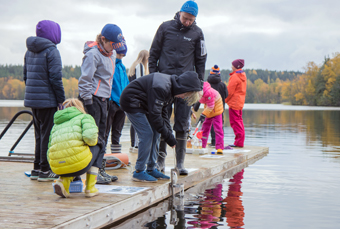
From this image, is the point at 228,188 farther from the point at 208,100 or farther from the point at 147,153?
the point at 208,100

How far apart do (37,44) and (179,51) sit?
5.89 ft

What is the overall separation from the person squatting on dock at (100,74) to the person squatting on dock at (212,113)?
304cm

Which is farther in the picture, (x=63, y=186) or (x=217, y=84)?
(x=217, y=84)

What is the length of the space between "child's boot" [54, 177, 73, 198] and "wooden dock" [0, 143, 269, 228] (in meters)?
0.06

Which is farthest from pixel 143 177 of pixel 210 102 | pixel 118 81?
pixel 210 102

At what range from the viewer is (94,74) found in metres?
4.92

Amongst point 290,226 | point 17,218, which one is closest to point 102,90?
point 17,218

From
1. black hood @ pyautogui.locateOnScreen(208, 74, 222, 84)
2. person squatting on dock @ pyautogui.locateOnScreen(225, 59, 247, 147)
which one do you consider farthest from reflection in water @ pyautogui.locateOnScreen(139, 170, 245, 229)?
black hood @ pyautogui.locateOnScreen(208, 74, 222, 84)

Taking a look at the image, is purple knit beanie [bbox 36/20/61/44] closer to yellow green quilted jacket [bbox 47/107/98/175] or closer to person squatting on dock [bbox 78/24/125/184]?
person squatting on dock [bbox 78/24/125/184]

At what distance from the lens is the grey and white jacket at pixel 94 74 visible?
470 cm

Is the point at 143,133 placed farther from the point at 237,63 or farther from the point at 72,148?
the point at 237,63

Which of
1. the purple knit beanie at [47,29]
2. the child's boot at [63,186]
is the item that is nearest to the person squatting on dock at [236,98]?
the purple knit beanie at [47,29]

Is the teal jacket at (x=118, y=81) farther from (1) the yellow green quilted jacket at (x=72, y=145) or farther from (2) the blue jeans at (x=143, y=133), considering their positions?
(1) the yellow green quilted jacket at (x=72, y=145)

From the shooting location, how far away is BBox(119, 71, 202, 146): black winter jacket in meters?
4.40
